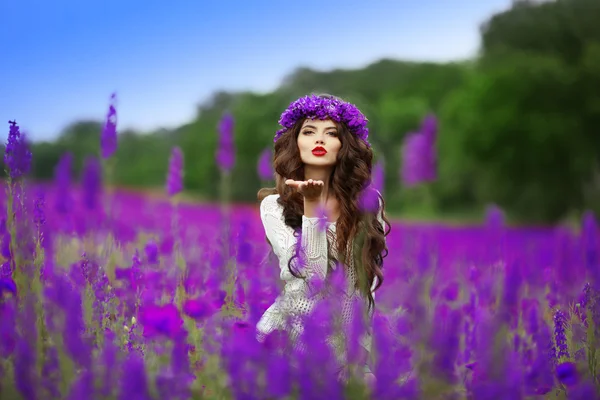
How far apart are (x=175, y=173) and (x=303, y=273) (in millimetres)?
1711

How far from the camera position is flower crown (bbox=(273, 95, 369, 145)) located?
3.10 m

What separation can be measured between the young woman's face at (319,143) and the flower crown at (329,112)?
34 millimetres

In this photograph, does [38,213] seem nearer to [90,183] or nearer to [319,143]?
[90,183]

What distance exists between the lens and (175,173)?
4.28 meters

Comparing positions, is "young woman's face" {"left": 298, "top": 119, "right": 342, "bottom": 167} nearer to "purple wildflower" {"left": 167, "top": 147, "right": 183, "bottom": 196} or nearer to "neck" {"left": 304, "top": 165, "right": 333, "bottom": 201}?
"neck" {"left": 304, "top": 165, "right": 333, "bottom": 201}

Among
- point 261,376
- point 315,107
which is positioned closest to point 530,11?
point 315,107

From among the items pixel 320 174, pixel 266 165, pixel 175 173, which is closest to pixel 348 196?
pixel 320 174

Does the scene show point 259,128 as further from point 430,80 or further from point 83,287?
point 430,80

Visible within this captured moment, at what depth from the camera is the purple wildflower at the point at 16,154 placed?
8.75 feet

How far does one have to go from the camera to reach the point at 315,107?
310 cm

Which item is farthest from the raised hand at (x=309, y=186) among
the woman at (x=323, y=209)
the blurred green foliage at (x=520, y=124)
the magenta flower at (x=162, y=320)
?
the blurred green foliage at (x=520, y=124)

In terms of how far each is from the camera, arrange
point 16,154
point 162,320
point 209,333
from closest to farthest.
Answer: point 162,320 → point 16,154 → point 209,333

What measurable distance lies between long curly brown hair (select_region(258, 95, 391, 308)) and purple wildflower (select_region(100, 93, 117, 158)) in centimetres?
74

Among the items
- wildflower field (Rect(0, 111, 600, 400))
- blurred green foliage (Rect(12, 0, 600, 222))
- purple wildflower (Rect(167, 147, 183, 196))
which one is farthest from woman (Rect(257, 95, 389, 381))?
blurred green foliage (Rect(12, 0, 600, 222))
